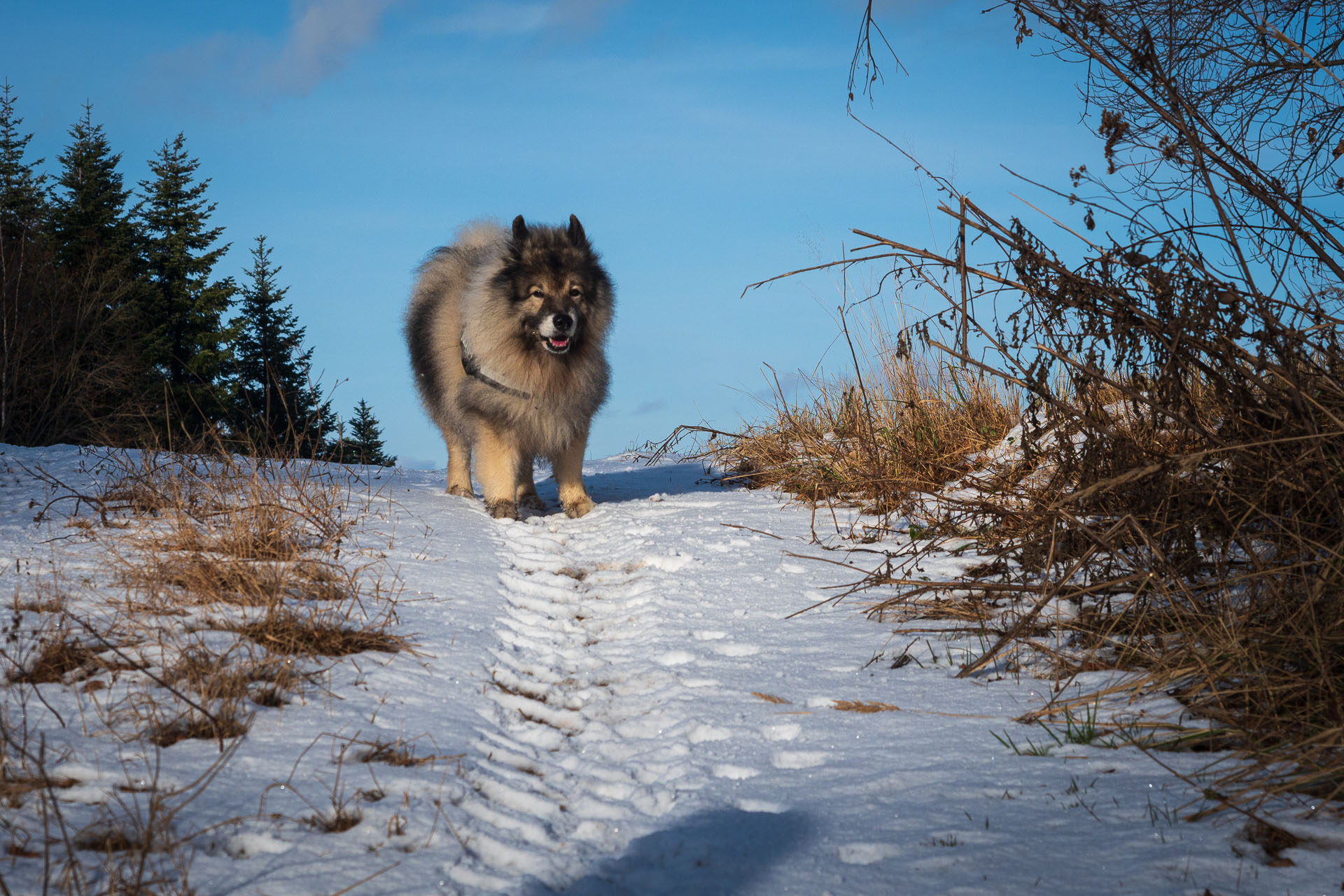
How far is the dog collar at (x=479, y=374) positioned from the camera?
19.8ft

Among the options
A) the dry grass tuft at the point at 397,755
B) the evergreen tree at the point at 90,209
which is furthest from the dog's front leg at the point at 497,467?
the evergreen tree at the point at 90,209

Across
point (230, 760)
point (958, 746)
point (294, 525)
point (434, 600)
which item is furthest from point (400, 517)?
point (958, 746)

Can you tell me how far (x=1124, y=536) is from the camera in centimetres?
319

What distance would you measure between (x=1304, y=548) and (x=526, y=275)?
183 inches

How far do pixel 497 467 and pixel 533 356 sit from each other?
2.59 feet

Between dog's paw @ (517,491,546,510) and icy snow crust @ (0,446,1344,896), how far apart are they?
2859 mm

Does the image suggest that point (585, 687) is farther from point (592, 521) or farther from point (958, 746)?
point (592, 521)

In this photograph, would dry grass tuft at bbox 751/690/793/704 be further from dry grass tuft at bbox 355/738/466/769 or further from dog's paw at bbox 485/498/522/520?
dog's paw at bbox 485/498/522/520

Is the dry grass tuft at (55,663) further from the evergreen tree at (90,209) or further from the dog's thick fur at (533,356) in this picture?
the evergreen tree at (90,209)

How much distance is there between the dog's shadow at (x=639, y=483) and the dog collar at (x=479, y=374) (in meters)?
1.02

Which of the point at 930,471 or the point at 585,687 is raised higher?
the point at 930,471

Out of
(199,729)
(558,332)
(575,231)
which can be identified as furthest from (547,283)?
(199,729)

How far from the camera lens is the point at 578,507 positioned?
6285 millimetres

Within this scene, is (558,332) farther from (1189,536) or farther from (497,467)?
(1189,536)
